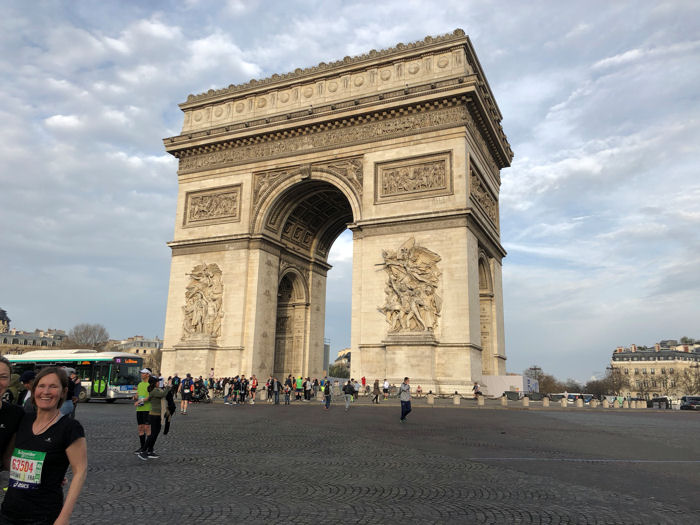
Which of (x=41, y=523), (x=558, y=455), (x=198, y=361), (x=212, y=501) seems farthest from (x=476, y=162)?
(x=41, y=523)

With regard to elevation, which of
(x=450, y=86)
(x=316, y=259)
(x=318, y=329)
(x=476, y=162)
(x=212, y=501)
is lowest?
(x=212, y=501)

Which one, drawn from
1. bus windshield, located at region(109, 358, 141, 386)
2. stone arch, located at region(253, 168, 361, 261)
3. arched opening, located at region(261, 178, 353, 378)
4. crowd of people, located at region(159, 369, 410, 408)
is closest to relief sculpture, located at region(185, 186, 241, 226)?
stone arch, located at region(253, 168, 361, 261)

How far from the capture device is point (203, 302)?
2853cm

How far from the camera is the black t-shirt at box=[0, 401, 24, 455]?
3.02 metres

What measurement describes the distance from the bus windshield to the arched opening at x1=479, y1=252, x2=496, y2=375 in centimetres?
1726

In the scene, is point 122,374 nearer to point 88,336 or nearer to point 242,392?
point 242,392

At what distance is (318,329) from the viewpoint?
3362 centimetres

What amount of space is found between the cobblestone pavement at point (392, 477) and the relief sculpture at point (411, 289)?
1136 centimetres

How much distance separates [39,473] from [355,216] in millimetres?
24144

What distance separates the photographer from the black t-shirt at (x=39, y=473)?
2.69 meters

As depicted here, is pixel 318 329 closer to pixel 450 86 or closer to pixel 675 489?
pixel 450 86

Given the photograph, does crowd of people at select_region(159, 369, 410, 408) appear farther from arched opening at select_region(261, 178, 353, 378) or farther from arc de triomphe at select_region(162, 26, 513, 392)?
arched opening at select_region(261, 178, 353, 378)

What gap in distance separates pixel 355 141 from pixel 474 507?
76.4 feet

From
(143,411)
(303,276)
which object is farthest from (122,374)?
→ (143,411)
